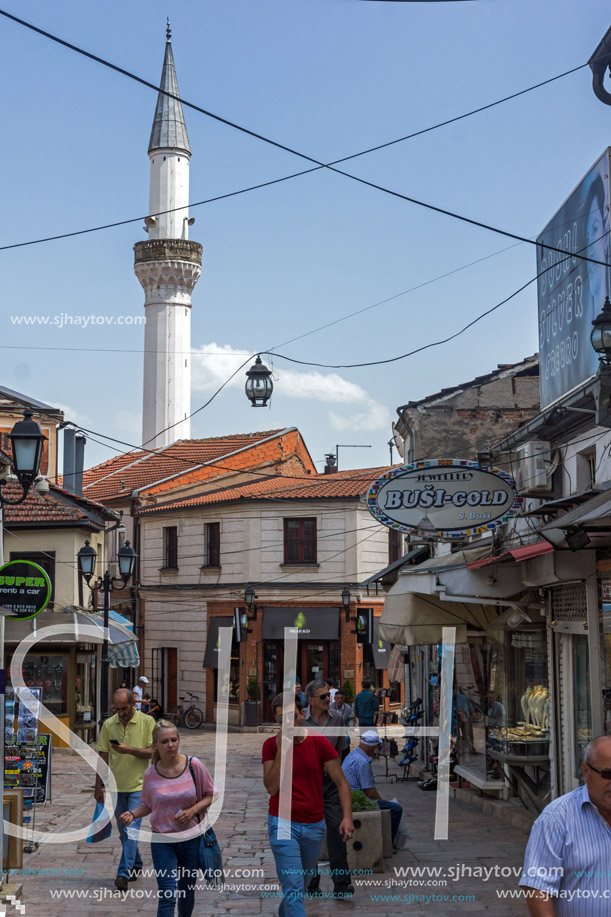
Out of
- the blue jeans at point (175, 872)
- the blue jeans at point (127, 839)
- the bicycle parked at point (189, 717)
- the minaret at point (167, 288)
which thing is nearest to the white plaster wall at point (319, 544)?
the bicycle parked at point (189, 717)

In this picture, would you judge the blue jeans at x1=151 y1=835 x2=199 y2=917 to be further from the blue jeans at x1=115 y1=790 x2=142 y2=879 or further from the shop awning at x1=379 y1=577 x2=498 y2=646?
the shop awning at x1=379 y1=577 x2=498 y2=646

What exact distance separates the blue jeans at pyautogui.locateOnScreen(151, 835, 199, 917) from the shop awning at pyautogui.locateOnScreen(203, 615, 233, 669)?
27684mm

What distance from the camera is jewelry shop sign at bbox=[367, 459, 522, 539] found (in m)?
12.4

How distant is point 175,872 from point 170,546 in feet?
102

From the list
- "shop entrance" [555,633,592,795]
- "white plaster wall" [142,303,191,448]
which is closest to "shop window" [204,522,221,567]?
"white plaster wall" [142,303,191,448]

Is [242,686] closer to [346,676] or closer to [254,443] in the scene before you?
[346,676]

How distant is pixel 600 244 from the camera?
1171 cm

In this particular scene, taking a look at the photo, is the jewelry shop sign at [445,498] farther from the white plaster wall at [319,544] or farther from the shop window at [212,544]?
the shop window at [212,544]

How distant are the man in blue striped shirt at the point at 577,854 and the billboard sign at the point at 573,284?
8.12 m

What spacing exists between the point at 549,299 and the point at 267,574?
2218cm

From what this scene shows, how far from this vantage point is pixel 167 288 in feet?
162

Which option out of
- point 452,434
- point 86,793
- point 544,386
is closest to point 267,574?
point 452,434

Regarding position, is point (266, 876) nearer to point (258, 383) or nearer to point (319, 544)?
point (258, 383)

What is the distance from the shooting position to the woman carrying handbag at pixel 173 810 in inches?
272
